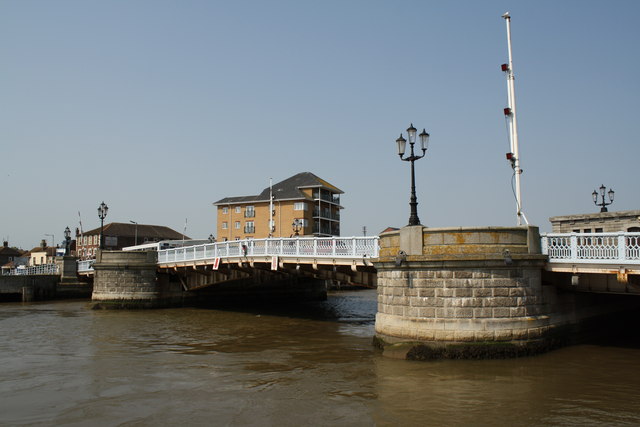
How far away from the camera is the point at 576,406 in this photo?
36.4 ft

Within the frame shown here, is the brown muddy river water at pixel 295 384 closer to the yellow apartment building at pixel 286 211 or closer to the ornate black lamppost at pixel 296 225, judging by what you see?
the ornate black lamppost at pixel 296 225

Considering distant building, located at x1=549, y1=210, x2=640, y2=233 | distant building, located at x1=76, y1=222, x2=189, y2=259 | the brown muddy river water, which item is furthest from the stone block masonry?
distant building, located at x1=76, y1=222, x2=189, y2=259

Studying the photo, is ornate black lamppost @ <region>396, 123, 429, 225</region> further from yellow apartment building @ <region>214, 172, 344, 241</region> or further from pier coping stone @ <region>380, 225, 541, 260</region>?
yellow apartment building @ <region>214, 172, 344, 241</region>

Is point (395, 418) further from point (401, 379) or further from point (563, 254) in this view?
point (563, 254)

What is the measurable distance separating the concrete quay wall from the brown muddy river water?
2.04 feet

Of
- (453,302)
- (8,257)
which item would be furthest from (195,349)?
(8,257)

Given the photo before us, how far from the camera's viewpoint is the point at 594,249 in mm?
14680

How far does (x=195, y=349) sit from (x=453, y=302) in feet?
32.5

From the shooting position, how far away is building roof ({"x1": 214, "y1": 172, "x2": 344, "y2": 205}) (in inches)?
2972

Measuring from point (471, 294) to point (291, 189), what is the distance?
207 feet

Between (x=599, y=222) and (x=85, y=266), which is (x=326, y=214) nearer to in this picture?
(x=85, y=266)

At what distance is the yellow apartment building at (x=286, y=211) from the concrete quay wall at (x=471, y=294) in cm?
5600

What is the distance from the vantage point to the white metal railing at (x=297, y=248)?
20625 millimetres

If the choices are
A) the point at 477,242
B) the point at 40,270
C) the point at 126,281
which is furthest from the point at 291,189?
the point at 477,242
